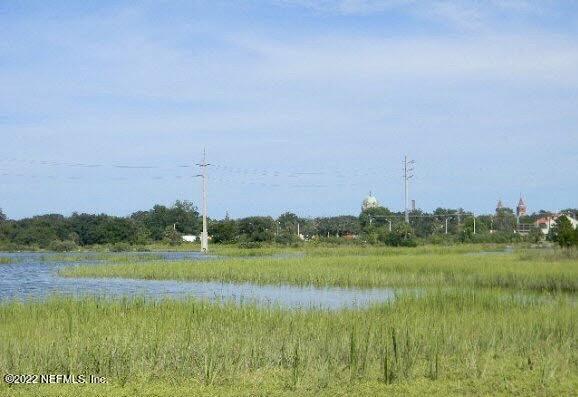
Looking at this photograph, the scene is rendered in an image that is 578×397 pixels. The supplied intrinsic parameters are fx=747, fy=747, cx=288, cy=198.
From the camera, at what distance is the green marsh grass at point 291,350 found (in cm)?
945

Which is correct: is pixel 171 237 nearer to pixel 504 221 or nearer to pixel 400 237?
pixel 400 237

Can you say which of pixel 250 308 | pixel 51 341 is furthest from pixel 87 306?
pixel 51 341

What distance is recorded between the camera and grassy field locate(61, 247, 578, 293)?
25.0 metres

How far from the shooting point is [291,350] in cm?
1138

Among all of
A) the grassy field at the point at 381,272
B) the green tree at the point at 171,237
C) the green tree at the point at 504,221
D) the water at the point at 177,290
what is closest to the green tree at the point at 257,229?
the green tree at the point at 171,237

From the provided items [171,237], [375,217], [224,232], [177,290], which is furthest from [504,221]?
[177,290]

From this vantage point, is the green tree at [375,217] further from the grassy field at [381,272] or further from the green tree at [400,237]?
the grassy field at [381,272]

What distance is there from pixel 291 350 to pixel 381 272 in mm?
19263

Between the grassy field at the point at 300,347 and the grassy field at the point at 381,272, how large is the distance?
6.47m

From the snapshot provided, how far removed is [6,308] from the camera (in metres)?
16.1

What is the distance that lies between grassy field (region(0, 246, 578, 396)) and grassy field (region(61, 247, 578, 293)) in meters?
6.47

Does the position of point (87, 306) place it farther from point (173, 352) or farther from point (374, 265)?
point (374, 265)

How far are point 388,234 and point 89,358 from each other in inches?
2310

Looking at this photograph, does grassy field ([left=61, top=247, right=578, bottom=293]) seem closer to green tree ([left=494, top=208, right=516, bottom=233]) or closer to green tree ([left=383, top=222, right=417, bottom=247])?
green tree ([left=383, top=222, right=417, bottom=247])
